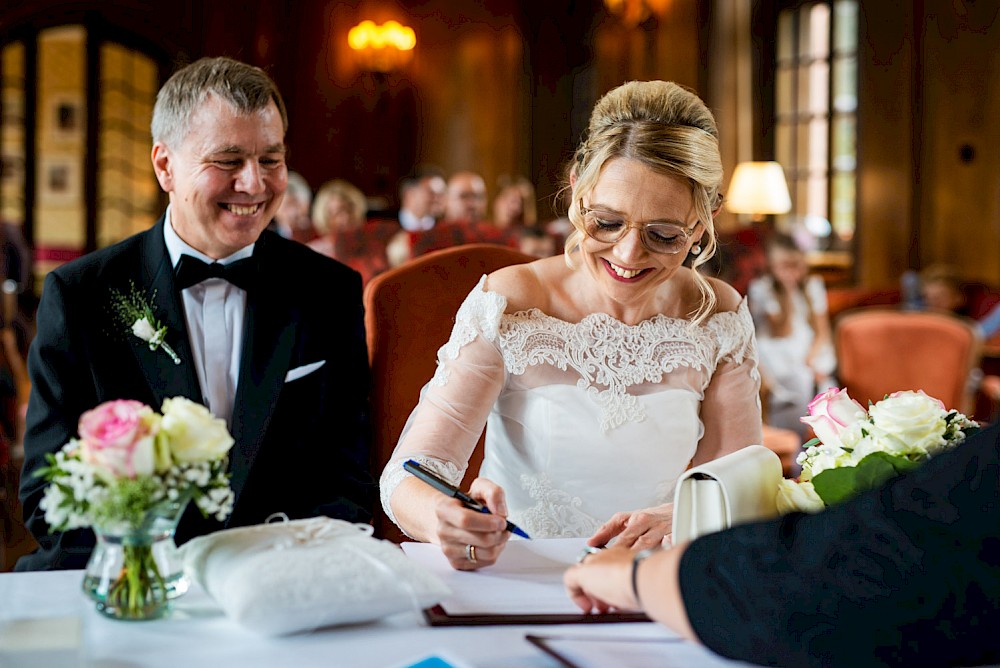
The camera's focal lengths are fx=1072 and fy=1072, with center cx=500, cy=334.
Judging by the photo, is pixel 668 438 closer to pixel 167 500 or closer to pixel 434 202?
pixel 167 500

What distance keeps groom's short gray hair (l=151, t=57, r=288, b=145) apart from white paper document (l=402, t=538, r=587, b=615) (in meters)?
0.92

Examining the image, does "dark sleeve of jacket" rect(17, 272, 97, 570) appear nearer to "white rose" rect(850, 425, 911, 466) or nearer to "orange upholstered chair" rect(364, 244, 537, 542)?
"orange upholstered chair" rect(364, 244, 537, 542)

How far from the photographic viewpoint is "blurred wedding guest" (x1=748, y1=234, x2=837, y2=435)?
5633mm

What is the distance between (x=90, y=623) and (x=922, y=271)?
350 inches

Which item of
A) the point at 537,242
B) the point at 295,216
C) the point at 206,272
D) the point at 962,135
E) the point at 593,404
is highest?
the point at 962,135

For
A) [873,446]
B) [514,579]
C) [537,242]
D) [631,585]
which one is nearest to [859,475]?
[873,446]

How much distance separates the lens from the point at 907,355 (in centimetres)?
497

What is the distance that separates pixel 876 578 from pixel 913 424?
400 mm

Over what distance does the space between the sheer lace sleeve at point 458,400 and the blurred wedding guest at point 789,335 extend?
3.77 m

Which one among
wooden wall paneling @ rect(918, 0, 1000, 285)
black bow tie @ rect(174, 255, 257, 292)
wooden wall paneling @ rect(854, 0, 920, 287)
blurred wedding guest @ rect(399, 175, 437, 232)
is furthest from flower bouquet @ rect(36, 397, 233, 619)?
wooden wall paneling @ rect(854, 0, 920, 287)

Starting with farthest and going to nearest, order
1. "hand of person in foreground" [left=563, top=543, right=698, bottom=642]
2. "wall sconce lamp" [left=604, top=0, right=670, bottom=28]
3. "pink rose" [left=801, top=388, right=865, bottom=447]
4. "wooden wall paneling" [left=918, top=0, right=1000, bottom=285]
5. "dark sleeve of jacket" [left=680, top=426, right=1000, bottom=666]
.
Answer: "wall sconce lamp" [left=604, top=0, right=670, bottom=28] < "wooden wall paneling" [left=918, top=0, right=1000, bottom=285] < "pink rose" [left=801, top=388, right=865, bottom=447] < "hand of person in foreground" [left=563, top=543, right=698, bottom=642] < "dark sleeve of jacket" [left=680, top=426, right=1000, bottom=666]

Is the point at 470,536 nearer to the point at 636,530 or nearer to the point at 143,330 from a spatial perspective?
the point at 636,530

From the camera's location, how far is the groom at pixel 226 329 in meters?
1.91

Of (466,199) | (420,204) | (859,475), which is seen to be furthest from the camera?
(420,204)
